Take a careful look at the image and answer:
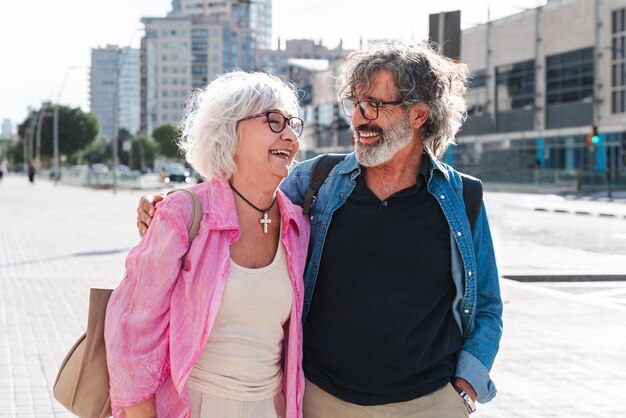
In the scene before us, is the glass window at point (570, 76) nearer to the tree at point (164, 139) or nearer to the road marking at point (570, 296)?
the road marking at point (570, 296)

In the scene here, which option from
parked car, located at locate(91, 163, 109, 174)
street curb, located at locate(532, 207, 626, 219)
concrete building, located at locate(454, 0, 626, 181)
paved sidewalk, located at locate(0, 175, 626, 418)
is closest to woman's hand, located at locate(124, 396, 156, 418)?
paved sidewalk, located at locate(0, 175, 626, 418)

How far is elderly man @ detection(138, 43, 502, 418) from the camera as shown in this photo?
3.09m

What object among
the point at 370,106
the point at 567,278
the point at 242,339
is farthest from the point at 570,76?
the point at 242,339

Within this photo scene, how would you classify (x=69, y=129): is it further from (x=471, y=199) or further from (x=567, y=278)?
(x=471, y=199)

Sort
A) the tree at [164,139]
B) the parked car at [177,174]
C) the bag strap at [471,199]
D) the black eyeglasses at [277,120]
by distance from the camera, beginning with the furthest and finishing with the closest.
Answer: the tree at [164,139] < the parked car at [177,174] < the bag strap at [471,199] < the black eyeglasses at [277,120]

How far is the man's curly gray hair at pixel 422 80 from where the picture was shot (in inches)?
129

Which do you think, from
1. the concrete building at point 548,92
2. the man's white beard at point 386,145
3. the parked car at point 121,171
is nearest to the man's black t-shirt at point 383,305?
the man's white beard at point 386,145

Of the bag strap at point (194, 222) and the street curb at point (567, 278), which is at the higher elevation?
the bag strap at point (194, 222)

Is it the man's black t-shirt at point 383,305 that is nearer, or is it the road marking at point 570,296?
the man's black t-shirt at point 383,305

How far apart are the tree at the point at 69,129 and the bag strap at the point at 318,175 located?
4703 inches

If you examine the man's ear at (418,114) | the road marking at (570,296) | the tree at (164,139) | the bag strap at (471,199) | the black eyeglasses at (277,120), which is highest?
the tree at (164,139)

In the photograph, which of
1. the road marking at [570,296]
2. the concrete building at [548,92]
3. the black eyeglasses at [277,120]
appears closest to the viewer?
the black eyeglasses at [277,120]

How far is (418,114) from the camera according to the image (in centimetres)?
333

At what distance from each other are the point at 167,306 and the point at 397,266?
74 cm
